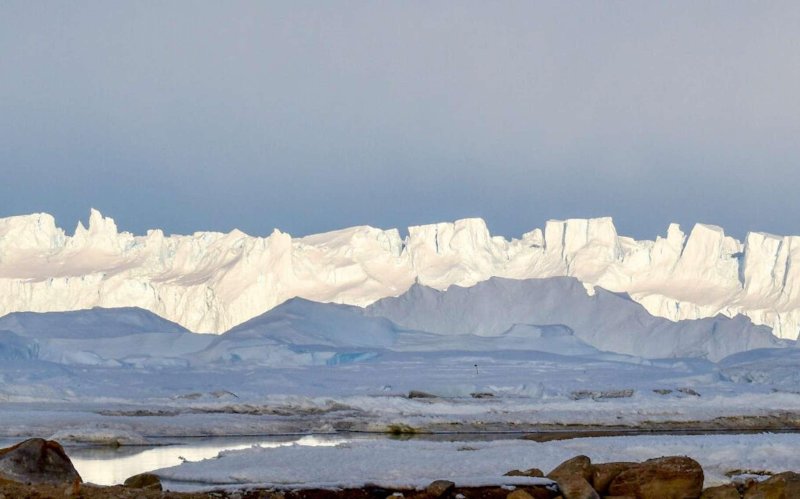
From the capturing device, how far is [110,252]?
479ft

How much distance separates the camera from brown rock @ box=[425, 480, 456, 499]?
491 inches

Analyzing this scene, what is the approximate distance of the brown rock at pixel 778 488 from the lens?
1309cm

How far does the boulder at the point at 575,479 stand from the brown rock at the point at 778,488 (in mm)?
1791

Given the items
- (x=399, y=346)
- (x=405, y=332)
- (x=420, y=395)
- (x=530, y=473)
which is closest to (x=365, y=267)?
(x=405, y=332)

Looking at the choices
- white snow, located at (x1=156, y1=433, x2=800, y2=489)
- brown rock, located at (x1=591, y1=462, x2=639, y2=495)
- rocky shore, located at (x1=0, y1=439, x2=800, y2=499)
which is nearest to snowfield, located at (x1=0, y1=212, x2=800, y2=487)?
white snow, located at (x1=156, y1=433, x2=800, y2=489)

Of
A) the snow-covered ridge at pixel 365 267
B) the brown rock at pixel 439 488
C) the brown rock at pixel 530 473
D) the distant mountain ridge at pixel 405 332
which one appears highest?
the snow-covered ridge at pixel 365 267

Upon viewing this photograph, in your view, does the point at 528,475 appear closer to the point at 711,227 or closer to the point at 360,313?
the point at 360,313

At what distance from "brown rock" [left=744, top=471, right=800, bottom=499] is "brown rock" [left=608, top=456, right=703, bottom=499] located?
25.1 inches

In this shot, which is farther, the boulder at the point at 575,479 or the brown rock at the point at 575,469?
the brown rock at the point at 575,469

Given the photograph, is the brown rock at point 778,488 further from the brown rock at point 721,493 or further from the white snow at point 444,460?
the white snow at point 444,460

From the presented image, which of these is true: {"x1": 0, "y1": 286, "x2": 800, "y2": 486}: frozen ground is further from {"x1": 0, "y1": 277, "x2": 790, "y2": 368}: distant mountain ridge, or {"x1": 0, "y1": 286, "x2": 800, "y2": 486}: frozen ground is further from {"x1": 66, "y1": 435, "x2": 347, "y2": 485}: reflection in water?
{"x1": 66, "y1": 435, "x2": 347, "y2": 485}: reflection in water

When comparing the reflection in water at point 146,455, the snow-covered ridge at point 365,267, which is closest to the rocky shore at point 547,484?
the reflection in water at point 146,455

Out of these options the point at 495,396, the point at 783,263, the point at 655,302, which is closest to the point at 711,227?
the point at 783,263

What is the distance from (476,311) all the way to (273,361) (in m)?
18.7
